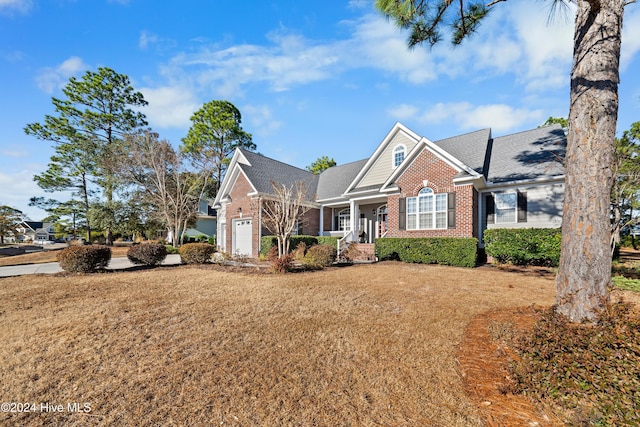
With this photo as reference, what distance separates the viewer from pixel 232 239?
2011 centimetres

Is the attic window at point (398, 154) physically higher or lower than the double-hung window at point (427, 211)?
higher

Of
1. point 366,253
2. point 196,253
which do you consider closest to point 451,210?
point 366,253

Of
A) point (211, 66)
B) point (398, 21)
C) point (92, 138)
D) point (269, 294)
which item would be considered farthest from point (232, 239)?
point (92, 138)

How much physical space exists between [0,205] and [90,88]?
59.2ft

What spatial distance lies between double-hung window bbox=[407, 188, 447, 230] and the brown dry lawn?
6357mm

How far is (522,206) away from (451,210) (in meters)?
3.83

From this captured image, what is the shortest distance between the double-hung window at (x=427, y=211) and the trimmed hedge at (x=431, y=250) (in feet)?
4.07

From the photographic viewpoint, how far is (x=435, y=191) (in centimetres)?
1372

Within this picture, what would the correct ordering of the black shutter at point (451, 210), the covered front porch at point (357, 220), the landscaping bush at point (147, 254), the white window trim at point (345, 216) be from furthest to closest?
the white window trim at point (345, 216)
the covered front porch at point (357, 220)
the black shutter at point (451, 210)
the landscaping bush at point (147, 254)

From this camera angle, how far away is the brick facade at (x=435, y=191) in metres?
12.8

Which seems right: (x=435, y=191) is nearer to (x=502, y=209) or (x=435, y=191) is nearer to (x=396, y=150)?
(x=502, y=209)

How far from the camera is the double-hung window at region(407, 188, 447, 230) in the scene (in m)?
13.6

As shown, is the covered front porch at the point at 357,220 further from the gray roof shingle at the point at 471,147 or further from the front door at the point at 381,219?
the gray roof shingle at the point at 471,147

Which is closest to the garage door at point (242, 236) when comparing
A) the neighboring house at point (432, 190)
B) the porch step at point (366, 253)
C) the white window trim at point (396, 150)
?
the neighboring house at point (432, 190)
